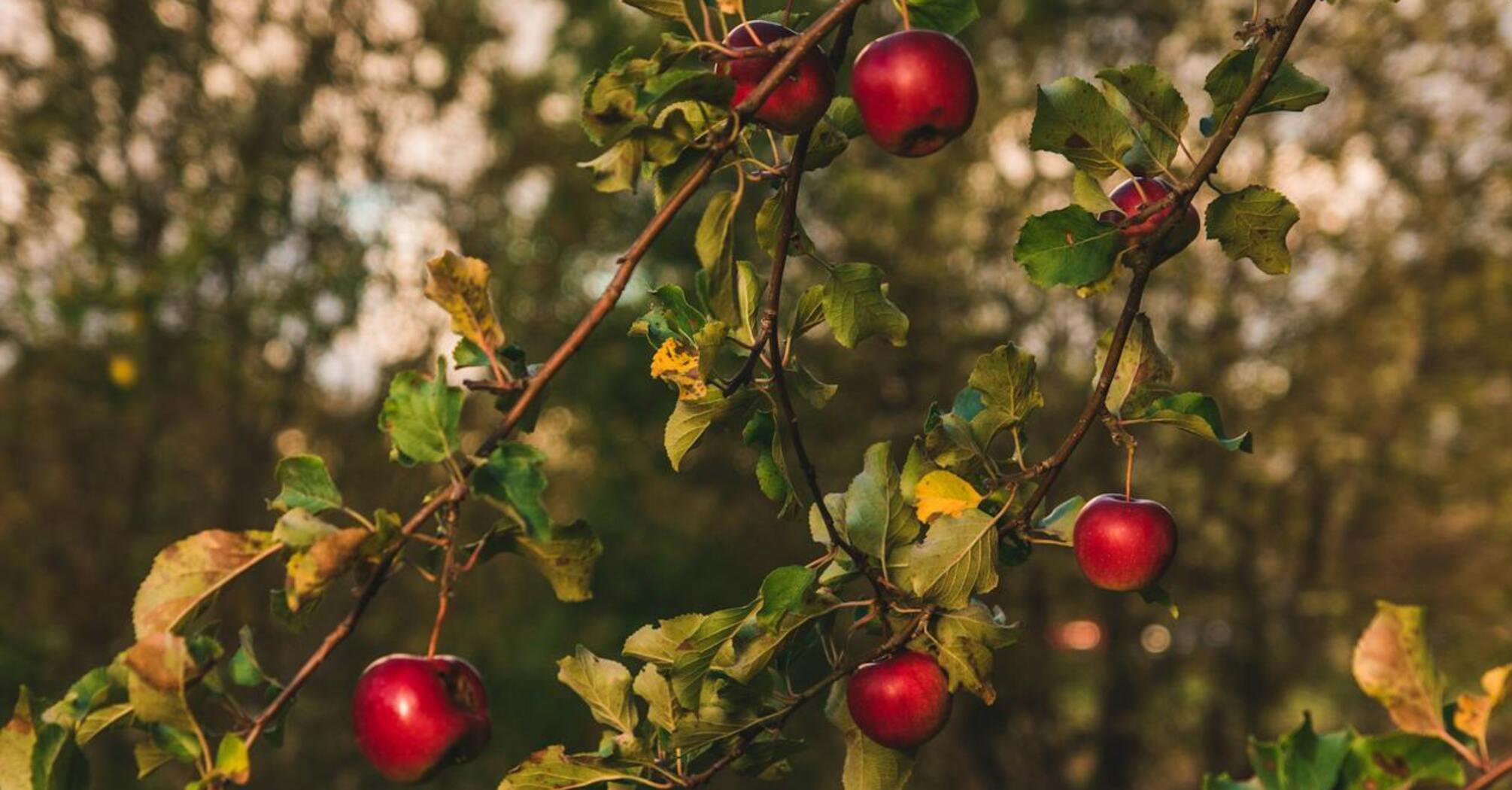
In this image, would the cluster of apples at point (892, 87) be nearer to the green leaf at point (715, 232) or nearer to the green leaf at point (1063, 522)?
the green leaf at point (715, 232)

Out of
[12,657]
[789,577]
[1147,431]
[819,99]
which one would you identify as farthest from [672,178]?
[1147,431]

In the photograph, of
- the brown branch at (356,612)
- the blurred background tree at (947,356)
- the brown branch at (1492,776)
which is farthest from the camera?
the blurred background tree at (947,356)

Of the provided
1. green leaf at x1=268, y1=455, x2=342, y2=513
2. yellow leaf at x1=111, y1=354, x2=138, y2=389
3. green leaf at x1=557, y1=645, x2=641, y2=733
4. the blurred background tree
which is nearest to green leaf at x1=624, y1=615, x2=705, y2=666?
green leaf at x1=557, y1=645, x2=641, y2=733

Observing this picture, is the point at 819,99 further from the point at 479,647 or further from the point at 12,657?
the point at 479,647

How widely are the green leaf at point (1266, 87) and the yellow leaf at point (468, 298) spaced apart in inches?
18.3

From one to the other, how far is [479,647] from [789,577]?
301 inches

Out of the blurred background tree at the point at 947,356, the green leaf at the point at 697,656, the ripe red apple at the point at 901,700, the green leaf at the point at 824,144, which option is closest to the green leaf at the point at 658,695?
the green leaf at the point at 697,656

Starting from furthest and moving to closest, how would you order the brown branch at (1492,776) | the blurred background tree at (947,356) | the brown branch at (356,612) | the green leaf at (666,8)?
the blurred background tree at (947,356) → the green leaf at (666,8) → the brown branch at (356,612) → the brown branch at (1492,776)

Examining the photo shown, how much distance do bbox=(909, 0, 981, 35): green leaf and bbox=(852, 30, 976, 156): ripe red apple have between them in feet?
0.17

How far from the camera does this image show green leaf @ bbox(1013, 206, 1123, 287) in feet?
2.63

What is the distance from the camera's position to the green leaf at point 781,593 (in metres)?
0.77

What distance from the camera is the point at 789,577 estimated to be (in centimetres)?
78

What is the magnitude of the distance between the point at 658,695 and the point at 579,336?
0.27 metres

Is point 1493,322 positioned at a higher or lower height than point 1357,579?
higher
